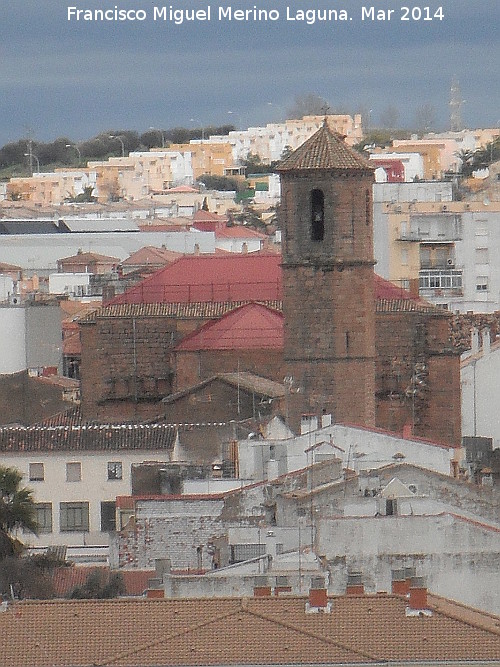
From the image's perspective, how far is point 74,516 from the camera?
2170 inches

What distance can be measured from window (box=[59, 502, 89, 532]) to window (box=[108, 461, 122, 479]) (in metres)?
0.70

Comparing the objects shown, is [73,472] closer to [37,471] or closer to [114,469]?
[37,471]

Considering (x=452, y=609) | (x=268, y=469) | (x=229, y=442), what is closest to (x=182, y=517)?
(x=268, y=469)

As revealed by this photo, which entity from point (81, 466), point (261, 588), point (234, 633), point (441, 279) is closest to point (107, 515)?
point (81, 466)

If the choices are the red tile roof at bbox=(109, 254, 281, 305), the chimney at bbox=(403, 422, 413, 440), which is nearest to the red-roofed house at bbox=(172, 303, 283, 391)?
the chimney at bbox=(403, 422, 413, 440)

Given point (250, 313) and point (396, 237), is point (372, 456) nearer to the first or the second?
point (250, 313)

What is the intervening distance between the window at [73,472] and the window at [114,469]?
509mm

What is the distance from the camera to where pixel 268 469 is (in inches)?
1909

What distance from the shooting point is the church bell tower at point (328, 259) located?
6034cm

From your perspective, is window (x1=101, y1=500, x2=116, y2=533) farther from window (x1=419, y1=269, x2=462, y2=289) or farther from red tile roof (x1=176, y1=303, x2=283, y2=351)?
window (x1=419, y1=269, x2=462, y2=289)

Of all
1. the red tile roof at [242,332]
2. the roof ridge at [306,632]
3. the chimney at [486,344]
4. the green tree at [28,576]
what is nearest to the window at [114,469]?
the green tree at [28,576]

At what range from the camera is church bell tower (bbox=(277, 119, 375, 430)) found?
60.3 metres

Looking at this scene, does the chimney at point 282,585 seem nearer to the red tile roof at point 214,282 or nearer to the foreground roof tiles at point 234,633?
the foreground roof tiles at point 234,633

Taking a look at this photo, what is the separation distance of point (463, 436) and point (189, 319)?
6629mm
